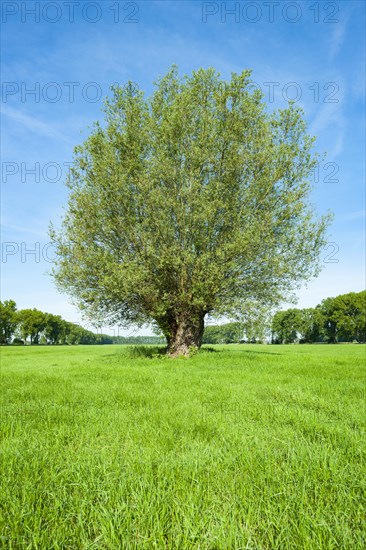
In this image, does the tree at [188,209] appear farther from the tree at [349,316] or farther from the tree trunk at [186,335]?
the tree at [349,316]

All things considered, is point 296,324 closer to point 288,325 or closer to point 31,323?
point 288,325

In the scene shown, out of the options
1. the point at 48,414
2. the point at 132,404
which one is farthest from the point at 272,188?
the point at 48,414

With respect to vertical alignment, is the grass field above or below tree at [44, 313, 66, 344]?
above

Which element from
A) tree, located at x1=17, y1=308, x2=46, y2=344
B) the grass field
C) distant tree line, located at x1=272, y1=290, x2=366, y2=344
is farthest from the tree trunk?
tree, located at x1=17, y1=308, x2=46, y2=344

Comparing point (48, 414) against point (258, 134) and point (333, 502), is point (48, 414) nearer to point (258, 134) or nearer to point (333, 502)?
point (333, 502)

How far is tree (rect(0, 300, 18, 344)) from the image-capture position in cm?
12800

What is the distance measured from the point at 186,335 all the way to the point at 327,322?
435 feet

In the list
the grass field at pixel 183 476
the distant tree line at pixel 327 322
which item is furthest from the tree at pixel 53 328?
the grass field at pixel 183 476

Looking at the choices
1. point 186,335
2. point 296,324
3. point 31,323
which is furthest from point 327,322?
point 186,335

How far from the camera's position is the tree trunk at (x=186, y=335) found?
2311 centimetres

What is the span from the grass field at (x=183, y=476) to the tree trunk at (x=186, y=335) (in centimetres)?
1580

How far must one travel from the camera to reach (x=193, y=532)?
2.72 m

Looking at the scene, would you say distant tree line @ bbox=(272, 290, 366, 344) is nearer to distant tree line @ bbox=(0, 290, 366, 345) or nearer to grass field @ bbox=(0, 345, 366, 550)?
distant tree line @ bbox=(0, 290, 366, 345)

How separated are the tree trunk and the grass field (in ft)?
51.8
